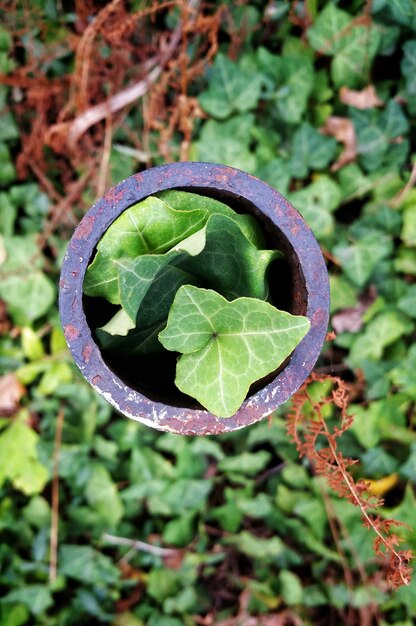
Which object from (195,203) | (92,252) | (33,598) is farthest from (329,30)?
(33,598)

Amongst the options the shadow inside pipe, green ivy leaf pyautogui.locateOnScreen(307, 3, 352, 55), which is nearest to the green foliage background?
green ivy leaf pyautogui.locateOnScreen(307, 3, 352, 55)

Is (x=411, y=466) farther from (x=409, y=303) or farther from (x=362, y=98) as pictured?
(x=362, y=98)

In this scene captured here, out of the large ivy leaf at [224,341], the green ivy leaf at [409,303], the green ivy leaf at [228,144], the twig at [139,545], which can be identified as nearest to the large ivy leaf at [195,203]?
the large ivy leaf at [224,341]

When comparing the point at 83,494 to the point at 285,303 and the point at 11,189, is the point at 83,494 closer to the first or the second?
the point at 11,189

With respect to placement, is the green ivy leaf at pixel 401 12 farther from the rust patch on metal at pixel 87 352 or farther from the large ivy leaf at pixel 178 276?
the rust patch on metal at pixel 87 352

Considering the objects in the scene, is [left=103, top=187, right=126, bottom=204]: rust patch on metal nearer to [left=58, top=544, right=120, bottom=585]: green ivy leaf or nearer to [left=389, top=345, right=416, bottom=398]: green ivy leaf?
[left=389, top=345, right=416, bottom=398]: green ivy leaf
